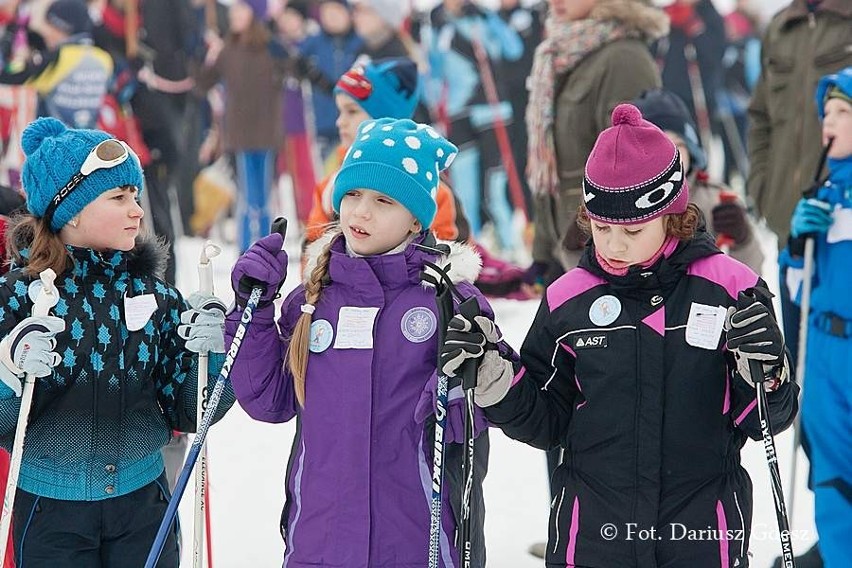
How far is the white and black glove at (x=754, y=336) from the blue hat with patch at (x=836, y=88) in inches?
65.0

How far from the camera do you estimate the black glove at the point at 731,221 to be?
13.7ft

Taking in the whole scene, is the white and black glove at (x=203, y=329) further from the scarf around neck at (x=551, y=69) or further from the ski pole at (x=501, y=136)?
the ski pole at (x=501, y=136)

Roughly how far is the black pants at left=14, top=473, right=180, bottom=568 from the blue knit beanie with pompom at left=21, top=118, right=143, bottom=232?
71cm

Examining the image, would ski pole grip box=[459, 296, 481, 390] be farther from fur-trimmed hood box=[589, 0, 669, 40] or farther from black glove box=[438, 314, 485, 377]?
fur-trimmed hood box=[589, 0, 669, 40]

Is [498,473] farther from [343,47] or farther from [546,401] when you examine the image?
[343,47]

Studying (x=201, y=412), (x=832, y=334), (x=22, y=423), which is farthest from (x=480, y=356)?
(x=832, y=334)

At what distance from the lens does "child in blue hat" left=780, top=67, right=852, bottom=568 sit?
391cm

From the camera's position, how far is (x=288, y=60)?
1080cm

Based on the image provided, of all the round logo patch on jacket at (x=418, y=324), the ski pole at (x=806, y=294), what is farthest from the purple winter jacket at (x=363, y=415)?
the ski pole at (x=806, y=294)

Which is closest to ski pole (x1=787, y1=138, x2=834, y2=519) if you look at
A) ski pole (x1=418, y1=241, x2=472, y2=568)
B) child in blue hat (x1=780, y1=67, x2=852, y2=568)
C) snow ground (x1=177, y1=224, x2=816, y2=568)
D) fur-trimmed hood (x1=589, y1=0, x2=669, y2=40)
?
child in blue hat (x1=780, y1=67, x2=852, y2=568)

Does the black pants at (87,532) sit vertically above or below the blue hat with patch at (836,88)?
below

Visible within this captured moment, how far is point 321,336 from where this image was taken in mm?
3068

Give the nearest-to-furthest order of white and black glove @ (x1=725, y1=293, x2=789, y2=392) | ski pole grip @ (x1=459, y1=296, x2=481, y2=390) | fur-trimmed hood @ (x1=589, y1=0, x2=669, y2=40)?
white and black glove @ (x1=725, y1=293, x2=789, y2=392), ski pole grip @ (x1=459, y1=296, x2=481, y2=390), fur-trimmed hood @ (x1=589, y1=0, x2=669, y2=40)

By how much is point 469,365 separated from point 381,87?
2.17 metres
